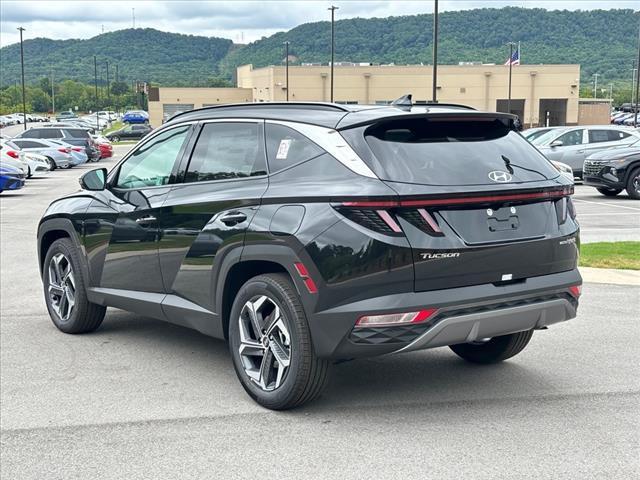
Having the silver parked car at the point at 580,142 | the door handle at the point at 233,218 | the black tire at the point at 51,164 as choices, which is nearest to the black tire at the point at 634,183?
the silver parked car at the point at 580,142

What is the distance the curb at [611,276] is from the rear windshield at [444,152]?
4372mm

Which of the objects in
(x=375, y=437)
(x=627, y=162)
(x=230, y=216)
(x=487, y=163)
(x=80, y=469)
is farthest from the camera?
(x=627, y=162)

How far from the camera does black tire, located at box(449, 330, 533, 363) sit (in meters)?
5.80

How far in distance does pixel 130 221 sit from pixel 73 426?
1894mm

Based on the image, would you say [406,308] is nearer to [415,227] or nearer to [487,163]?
[415,227]

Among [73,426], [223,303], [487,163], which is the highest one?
[487,163]

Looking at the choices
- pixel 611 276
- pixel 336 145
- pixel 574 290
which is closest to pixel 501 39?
pixel 611 276

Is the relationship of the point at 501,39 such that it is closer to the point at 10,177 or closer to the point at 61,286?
the point at 10,177

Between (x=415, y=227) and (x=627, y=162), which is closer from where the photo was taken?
(x=415, y=227)

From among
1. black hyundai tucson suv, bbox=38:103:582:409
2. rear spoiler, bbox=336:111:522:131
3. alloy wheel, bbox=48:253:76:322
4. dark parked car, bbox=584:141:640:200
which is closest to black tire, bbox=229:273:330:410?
black hyundai tucson suv, bbox=38:103:582:409

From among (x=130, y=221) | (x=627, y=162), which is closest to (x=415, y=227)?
(x=130, y=221)

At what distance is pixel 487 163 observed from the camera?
4.93 m

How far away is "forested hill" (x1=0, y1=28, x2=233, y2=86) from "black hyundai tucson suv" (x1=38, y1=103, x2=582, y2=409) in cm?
A: 17121

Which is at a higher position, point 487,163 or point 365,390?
point 487,163
